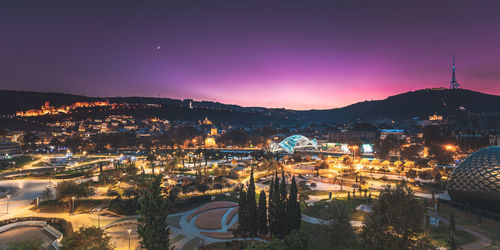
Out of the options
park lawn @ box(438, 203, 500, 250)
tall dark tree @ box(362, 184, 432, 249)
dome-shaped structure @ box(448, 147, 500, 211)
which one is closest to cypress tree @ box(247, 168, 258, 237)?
tall dark tree @ box(362, 184, 432, 249)

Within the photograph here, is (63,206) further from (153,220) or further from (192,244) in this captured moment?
(153,220)

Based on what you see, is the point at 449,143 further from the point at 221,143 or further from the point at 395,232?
the point at 221,143

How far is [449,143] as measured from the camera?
3073 inches

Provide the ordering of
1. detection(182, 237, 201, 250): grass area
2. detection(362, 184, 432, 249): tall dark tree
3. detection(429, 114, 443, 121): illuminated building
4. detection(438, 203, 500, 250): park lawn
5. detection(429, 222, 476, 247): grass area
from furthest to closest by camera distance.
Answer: detection(429, 114, 443, 121): illuminated building → detection(438, 203, 500, 250): park lawn → detection(182, 237, 201, 250): grass area → detection(429, 222, 476, 247): grass area → detection(362, 184, 432, 249): tall dark tree

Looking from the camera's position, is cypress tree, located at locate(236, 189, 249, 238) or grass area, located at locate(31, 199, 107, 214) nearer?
cypress tree, located at locate(236, 189, 249, 238)

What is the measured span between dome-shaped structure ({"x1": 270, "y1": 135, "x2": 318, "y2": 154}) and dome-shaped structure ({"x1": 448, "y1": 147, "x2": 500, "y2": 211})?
65.4 m

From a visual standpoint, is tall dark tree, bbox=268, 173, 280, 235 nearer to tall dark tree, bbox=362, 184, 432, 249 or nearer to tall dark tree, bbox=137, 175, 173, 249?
tall dark tree, bbox=137, 175, 173, 249

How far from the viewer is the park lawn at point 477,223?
2170 cm

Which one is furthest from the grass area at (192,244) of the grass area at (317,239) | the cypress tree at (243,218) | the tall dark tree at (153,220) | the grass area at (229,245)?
the grass area at (317,239)

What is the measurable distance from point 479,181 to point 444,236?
32.6 ft

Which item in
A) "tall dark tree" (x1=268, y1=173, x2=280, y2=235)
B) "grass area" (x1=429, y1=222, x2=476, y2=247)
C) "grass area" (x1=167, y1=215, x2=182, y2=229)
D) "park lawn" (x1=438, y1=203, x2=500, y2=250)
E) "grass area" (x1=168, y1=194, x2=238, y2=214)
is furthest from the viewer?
"grass area" (x1=168, y1=194, x2=238, y2=214)

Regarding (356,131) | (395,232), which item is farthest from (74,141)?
(356,131)

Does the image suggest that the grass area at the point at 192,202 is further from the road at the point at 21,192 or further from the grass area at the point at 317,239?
the road at the point at 21,192

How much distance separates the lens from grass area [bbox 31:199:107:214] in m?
30.6
